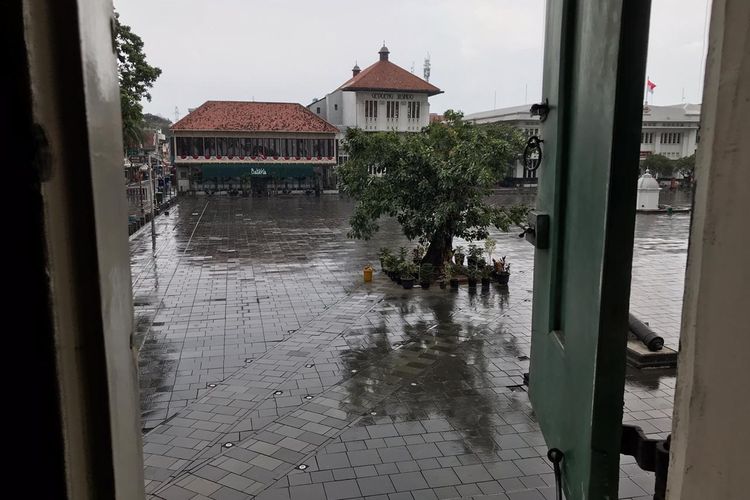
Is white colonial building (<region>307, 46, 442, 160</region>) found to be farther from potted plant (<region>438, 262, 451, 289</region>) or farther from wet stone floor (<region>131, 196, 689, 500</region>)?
potted plant (<region>438, 262, 451, 289</region>)

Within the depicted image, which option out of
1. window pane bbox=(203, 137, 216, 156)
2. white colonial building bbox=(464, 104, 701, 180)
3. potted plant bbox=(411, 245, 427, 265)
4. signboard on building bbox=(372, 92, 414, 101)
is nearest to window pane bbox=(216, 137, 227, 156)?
window pane bbox=(203, 137, 216, 156)

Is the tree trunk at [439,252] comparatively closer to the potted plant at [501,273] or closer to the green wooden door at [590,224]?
the potted plant at [501,273]

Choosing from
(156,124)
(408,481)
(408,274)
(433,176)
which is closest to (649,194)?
(408,274)

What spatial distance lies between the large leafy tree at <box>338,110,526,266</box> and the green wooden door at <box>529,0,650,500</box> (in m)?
10.5

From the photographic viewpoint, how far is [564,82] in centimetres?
184

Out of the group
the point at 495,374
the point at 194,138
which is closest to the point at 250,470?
the point at 495,374

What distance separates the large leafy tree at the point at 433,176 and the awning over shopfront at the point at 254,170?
112 feet

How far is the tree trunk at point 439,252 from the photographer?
545 inches

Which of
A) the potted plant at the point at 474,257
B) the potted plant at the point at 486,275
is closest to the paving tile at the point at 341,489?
the potted plant at the point at 486,275

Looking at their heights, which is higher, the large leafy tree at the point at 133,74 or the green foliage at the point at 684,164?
the large leafy tree at the point at 133,74

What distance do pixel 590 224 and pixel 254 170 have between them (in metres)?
46.5

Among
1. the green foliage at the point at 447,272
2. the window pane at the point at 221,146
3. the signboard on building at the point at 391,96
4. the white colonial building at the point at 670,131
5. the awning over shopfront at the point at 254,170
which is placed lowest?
the green foliage at the point at 447,272

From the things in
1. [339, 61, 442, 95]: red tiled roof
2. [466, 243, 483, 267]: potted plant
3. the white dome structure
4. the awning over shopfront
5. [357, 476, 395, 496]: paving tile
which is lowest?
[357, 476, 395, 496]: paving tile

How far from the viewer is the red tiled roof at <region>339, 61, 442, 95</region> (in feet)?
153
